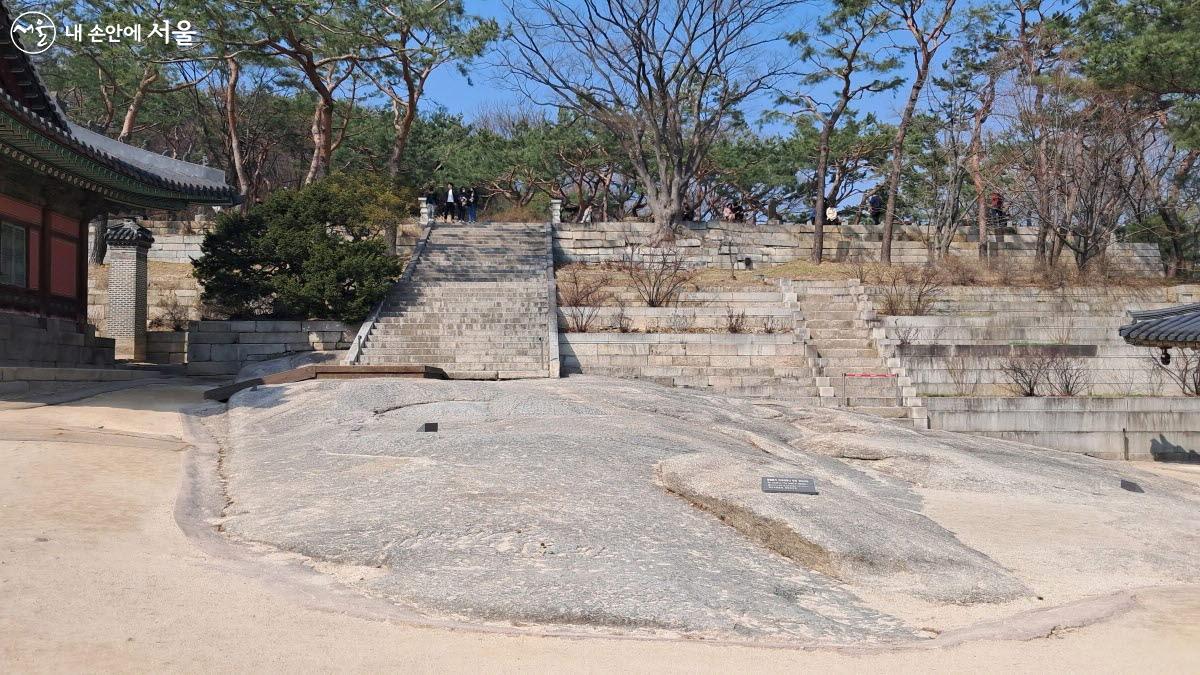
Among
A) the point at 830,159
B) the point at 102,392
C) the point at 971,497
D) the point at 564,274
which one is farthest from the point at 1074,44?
the point at 102,392

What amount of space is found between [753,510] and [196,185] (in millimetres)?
15917

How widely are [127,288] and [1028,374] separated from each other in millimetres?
19339

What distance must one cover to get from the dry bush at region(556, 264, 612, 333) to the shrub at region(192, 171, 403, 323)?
402cm

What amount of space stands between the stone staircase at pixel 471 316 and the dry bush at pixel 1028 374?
8836 mm

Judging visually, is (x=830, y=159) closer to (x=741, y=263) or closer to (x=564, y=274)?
(x=741, y=263)

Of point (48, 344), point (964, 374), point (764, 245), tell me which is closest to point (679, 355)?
point (964, 374)

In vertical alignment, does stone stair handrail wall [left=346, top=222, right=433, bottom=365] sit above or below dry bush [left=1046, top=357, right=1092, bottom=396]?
above

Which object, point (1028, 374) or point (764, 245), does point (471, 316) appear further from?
point (764, 245)

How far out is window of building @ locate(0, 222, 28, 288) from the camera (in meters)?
16.2

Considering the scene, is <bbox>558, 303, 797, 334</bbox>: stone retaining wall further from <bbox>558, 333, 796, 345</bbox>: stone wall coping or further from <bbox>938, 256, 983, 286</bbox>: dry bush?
<bbox>938, 256, 983, 286</bbox>: dry bush

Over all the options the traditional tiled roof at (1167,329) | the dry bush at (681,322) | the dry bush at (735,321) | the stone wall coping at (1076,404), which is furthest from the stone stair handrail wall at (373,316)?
the traditional tiled roof at (1167,329)

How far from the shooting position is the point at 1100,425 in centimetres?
1670

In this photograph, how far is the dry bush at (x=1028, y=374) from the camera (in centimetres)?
1758

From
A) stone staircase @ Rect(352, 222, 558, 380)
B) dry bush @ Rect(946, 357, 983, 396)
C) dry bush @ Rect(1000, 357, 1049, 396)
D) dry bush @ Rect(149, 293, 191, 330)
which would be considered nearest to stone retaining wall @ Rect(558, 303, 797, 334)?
stone staircase @ Rect(352, 222, 558, 380)
